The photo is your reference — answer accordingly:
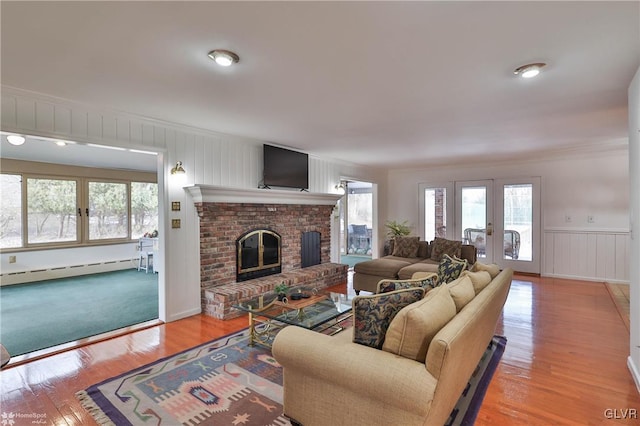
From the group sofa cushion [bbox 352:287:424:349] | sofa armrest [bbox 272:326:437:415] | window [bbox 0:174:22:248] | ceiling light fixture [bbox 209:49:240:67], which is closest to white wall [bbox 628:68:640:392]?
sofa cushion [bbox 352:287:424:349]

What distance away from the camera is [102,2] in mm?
1587

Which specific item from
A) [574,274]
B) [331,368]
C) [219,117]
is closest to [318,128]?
[219,117]

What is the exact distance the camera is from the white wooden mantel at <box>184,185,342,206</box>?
160 inches

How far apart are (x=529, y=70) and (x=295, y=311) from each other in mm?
2857

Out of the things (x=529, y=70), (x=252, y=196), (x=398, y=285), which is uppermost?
(x=529, y=70)

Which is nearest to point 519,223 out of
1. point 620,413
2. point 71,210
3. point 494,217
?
point 494,217

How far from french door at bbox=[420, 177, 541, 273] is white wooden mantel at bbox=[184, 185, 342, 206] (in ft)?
9.97

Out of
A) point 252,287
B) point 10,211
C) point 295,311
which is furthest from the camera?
point 10,211

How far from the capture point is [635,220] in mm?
2430

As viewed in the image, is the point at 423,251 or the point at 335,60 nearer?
the point at 335,60

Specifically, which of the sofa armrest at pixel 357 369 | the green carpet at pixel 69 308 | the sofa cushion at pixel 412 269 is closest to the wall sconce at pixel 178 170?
the green carpet at pixel 69 308

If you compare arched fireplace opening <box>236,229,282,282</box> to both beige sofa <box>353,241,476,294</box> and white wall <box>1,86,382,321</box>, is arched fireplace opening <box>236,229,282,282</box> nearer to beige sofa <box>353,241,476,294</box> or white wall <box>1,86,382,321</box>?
white wall <box>1,86,382,321</box>

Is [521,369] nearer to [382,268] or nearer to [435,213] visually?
[382,268]

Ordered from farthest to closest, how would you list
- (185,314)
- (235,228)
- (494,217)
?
(494,217) → (235,228) → (185,314)
